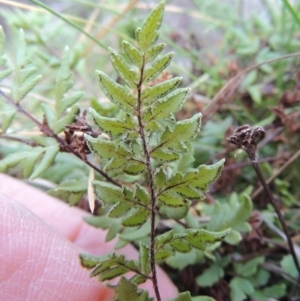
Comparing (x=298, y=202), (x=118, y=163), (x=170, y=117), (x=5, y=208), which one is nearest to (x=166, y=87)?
(x=170, y=117)

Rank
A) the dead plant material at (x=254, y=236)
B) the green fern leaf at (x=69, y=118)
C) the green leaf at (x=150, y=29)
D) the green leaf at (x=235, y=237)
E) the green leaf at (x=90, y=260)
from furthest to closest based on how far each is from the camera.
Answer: the dead plant material at (x=254, y=236)
the green leaf at (x=235, y=237)
the green fern leaf at (x=69, y=118)
the green leaf at (x=90, y=260)
the green leaf at (x=150, y=29)

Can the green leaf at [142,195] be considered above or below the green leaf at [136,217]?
above

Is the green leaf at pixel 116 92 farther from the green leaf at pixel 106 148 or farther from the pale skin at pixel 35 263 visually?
the pale skin at pixel 35 263

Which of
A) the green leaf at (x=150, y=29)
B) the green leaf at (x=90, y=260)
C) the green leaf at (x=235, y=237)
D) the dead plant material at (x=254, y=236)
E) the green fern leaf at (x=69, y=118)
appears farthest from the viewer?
the dead plant material at (x=254, y=236)

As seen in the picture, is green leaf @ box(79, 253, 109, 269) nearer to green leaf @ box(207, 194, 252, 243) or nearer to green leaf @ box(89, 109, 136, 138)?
green leaf @ box(89, 109, 136, 138)

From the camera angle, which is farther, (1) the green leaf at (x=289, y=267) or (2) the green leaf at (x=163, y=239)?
(1) the green leaf at (x=289, y=267)

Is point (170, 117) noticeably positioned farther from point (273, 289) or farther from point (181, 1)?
point (181, 1)

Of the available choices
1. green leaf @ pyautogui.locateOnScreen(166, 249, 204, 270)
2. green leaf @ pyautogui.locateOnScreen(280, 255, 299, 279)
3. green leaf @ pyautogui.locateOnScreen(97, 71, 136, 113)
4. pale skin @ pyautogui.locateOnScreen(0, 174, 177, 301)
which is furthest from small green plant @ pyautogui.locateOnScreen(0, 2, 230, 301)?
green leaf @ pyautogui.locateOnScreen(280, 255, 299, 279)

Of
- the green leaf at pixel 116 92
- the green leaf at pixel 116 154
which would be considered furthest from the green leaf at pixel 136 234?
the green leaf at pixel 116 92

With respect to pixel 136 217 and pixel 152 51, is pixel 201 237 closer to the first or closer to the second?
pixel 136 217
